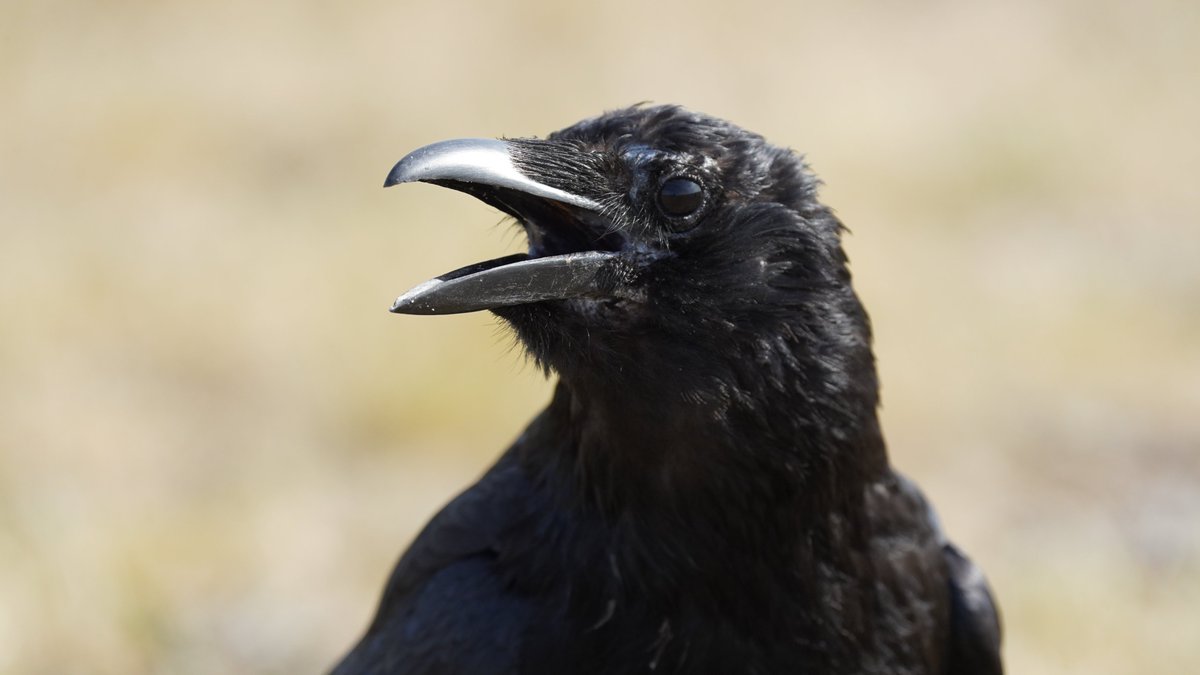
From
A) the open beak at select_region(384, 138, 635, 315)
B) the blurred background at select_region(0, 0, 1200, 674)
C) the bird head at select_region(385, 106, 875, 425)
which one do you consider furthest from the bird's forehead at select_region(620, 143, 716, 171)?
the blurred background at select_region(0, 0, 1200, 674)

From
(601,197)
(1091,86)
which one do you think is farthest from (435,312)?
(1091,86)

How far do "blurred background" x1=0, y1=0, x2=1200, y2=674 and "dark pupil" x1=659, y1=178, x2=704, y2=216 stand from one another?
40.9 inches

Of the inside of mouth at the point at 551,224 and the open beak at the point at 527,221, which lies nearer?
the open beak at the point at 527,221

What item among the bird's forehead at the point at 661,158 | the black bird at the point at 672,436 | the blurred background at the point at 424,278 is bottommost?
the black bird at the point at 672,436

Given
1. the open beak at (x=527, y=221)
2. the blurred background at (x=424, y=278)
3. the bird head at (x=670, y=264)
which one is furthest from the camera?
the blurred background at (x=424, y=278)

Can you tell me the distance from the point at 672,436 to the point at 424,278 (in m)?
6.45

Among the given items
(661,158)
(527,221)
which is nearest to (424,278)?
(527,221)

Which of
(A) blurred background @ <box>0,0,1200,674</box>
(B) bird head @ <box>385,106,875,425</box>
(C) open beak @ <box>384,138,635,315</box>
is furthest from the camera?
(A) blurred background @ <box>0,0,1200,674</box>

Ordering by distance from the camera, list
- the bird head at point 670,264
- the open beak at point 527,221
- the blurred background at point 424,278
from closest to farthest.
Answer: the open beak at point 527,221 < the bird head at point 670,264 < the blurred background at point 424,278

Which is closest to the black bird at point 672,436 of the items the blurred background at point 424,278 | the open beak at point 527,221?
the open beak at point 527,221

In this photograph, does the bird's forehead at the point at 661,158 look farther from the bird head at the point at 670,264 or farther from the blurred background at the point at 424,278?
the blurred background at the point at 424,278

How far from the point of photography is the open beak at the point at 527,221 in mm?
2709

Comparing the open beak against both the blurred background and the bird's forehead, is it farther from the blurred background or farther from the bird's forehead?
the blurred background

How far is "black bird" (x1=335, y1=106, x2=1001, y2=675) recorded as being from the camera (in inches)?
113
